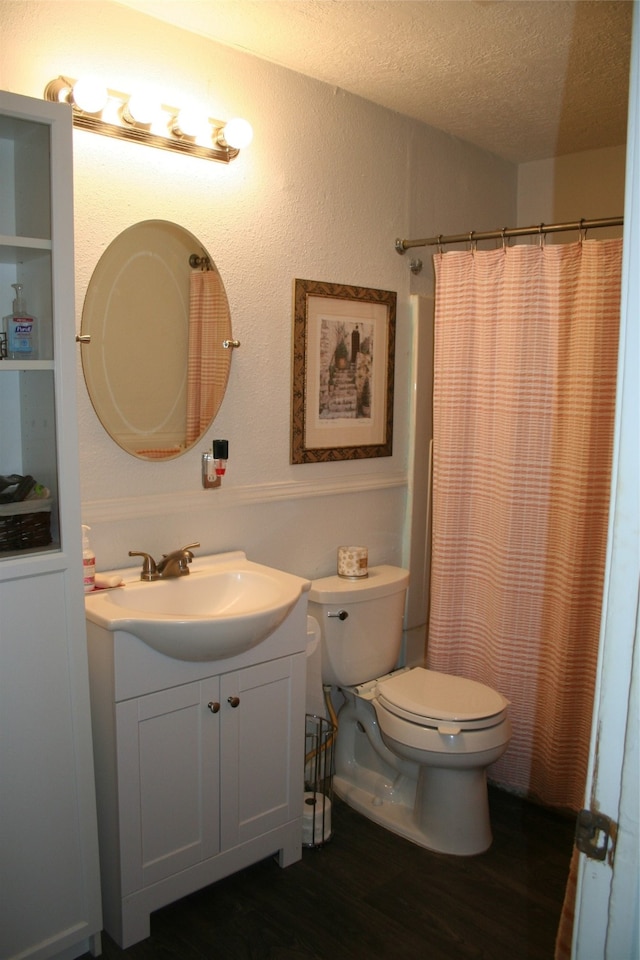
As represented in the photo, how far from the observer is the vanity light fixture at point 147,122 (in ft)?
6.30

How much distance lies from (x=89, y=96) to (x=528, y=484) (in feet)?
5.85

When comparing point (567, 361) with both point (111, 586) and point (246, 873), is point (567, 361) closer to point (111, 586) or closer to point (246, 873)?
point (111, 586)

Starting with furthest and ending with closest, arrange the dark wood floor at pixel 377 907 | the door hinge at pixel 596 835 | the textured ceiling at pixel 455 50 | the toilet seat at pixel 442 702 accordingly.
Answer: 1. the toilet seat at pixel 442 702
2. the textured ceiling at pixel 455 50
3. the dark wood floor at pixel 377 907
4. the door hinge at pixel 596 835

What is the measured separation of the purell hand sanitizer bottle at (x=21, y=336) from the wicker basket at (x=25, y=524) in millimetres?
339

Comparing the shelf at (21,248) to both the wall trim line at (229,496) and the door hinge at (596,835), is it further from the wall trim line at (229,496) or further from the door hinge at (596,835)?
the door hinge at (596,835)

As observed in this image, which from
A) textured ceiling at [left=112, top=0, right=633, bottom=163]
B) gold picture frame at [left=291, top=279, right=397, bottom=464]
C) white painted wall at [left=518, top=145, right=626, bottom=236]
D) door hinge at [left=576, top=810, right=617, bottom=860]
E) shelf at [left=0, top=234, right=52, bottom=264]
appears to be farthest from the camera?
white painted wall at [left=518, top=145, right=626, bottom=236]

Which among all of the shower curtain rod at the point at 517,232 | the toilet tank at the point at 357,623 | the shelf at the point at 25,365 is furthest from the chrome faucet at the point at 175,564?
the shower curtain rod at the point at 517,232

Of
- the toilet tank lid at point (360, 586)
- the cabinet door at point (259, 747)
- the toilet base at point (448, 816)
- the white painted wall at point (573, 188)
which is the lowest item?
the toilet base at point (448, 816)

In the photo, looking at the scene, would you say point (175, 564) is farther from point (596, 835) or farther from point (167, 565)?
point (596, 835)

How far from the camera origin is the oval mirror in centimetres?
212

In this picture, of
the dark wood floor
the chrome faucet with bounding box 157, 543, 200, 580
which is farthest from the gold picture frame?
the dark wood floor

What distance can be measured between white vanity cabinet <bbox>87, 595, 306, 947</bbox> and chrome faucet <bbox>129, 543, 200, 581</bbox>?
299mm

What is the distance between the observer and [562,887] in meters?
2.23

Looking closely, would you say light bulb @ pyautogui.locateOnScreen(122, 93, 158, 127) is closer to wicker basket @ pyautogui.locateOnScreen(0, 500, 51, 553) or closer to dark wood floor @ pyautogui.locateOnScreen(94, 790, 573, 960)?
wicker basket @ pyautogui.locateOnScreen(0, 500, 51, 553)
